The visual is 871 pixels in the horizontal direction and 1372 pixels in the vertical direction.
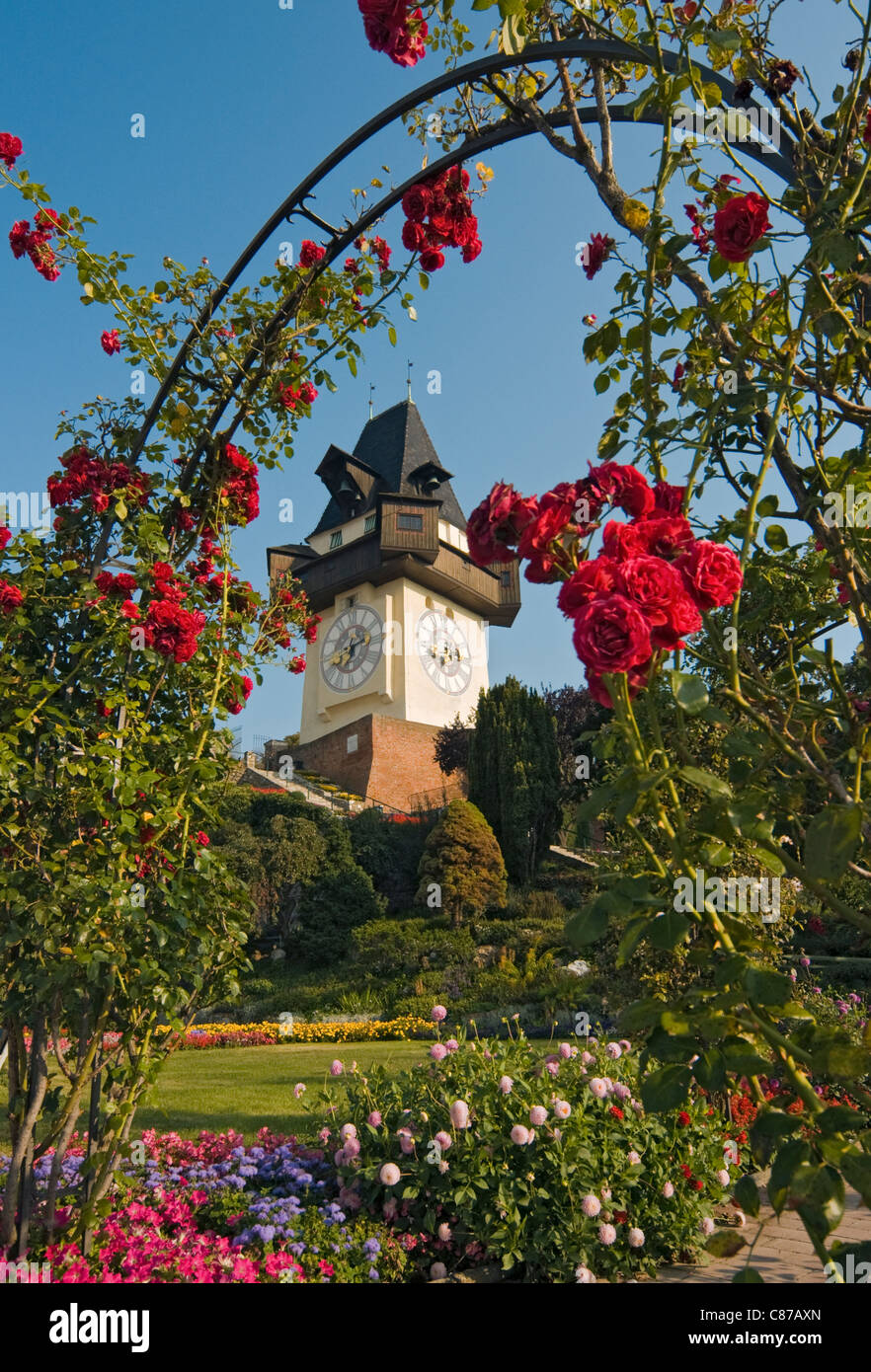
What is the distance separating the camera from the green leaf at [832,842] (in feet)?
3.55

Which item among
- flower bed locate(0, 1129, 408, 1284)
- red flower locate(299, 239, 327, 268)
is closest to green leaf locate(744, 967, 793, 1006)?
flower bed locate(0, 1129, 408, 1284)

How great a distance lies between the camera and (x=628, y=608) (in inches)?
43.8

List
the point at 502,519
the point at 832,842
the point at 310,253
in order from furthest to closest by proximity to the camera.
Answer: the point at 310,253 → the point at 502,519 → the point at 832,842

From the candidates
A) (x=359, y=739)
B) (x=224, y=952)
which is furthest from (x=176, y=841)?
(x=359, y=739)

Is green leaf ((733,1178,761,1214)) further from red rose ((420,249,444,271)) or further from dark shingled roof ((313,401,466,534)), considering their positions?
dark shingled roof ((313,401,466,534))

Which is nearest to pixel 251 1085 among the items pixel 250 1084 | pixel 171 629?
pixel 250 1084

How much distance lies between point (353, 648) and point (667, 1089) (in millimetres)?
31573

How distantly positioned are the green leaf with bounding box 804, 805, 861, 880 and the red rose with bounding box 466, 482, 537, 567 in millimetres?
638

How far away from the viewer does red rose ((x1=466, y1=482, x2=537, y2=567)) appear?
142 cm

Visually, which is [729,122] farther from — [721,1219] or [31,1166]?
[721,1219]

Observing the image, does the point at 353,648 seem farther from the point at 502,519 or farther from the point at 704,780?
the point at 704,780

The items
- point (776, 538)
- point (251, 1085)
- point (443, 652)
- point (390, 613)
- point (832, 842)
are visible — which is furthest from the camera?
point (443, 652)

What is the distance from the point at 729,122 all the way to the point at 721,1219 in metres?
4.57

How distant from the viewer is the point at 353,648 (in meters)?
32.5
